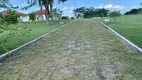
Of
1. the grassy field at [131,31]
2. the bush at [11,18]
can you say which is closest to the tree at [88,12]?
the grassy field at [131,31]

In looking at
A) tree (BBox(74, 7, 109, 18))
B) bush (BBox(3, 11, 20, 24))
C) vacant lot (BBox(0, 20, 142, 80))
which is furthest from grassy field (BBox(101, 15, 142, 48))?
tree (BBox(74, 7, 109, 18))

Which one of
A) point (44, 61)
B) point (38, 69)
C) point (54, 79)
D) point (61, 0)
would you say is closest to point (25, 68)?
point (38, 69)

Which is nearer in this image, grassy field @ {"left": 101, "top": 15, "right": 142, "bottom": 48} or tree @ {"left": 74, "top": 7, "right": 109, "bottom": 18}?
grassy field @ {"left": 101, "top": 15, "right": 142, "bottom": 48}

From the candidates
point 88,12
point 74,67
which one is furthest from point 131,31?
point 88,12

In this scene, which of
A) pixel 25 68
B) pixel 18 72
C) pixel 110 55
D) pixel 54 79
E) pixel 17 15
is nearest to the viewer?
pixel 54 79

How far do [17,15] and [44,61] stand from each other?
254 cm

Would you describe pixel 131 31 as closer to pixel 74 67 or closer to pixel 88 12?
pixel 74 67

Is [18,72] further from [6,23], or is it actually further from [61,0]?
[61,0]

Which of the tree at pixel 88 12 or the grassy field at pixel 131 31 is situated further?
the tree at pixel 88 12

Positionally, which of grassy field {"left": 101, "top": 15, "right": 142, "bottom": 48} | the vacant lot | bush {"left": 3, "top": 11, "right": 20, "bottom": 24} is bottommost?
the vacant lot

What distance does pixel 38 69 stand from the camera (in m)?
6.43

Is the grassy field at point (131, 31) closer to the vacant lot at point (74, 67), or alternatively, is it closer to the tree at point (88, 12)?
the vacant lot at point (74, 67)

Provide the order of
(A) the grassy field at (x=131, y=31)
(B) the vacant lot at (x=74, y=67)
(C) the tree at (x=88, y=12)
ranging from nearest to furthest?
(B) the vacant lot at (x=74, y=67) < (A) the grassy field at (x=131, y=31) < (C) the tree at (x=88, y=12)

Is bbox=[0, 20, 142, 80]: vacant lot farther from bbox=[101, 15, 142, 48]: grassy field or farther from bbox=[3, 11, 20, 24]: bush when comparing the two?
bbox=[101, 15, 142, 48]: grassy field
